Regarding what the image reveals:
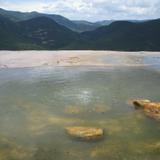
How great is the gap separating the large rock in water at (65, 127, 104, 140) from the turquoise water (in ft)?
1.34

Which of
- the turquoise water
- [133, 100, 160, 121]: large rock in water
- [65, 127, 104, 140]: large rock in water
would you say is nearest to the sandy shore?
the turquoise water

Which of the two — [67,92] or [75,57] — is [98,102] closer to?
[67,92]

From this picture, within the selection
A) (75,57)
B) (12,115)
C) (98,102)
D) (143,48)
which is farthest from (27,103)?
(143,48)

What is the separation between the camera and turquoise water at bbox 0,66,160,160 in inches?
732

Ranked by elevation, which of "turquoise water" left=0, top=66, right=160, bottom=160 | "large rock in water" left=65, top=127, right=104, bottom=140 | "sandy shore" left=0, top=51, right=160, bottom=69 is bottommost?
"sandy shore" left=0, top=51, right=160, bottom=69

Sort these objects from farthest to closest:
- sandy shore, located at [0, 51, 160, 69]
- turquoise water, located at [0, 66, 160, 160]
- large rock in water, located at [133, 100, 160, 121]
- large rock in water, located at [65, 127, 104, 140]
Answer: sandy shore, located at [0, 51, 160, 69]
large rock in water, located at [133, 100, 160, 121]
large rock in water, located at [65, 127, 104, 140]
turquoise water, located at [0, 66, 160, 160]

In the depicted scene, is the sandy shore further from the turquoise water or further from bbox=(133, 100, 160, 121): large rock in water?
bbox=(133, 100, 160, 121): large rock in water

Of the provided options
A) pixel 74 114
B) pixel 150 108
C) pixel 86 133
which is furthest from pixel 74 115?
pixel 150 108

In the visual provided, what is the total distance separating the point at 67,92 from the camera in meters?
33.1

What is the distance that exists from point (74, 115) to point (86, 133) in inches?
206

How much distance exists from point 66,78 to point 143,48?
133 metres

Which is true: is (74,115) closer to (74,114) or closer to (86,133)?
(74,114)

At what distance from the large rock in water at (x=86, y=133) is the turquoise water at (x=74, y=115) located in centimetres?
41

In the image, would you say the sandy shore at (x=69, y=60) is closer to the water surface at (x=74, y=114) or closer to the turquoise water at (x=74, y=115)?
the water surface at (x=74, y=114)
